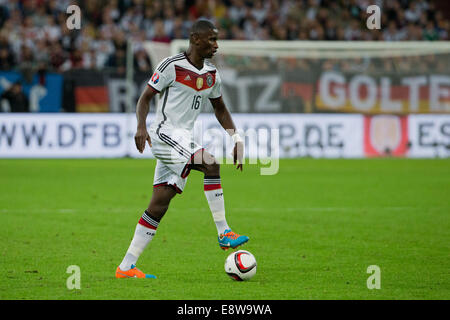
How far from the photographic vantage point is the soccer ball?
6.45m

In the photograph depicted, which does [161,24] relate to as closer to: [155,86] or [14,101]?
[14,101]

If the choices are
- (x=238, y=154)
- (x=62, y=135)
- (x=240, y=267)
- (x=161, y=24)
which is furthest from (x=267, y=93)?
(x=240, y=267)

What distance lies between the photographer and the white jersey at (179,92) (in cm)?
670

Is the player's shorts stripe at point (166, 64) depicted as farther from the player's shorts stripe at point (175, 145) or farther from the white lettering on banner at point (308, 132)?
the white lettering on banner at point (308, 132)

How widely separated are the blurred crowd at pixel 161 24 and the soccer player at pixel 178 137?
1426cm

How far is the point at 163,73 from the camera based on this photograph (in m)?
6.64

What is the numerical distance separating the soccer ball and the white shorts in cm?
73

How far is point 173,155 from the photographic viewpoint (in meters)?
6.65

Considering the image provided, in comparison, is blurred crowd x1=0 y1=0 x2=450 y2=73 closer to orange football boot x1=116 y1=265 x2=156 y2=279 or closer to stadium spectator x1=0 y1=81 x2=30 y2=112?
stadium spectator x1=0 y1=81 x2=30 y2=112

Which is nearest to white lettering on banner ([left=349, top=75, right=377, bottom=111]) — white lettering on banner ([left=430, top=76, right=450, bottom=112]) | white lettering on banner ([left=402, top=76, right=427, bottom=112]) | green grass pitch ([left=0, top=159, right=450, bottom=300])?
white lettering on banner ([left=402, top=76, right=427, bottom=112])

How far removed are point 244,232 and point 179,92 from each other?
123 inches

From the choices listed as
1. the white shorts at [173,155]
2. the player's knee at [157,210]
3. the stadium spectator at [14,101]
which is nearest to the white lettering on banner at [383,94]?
the stadium spectator at [14,101]
